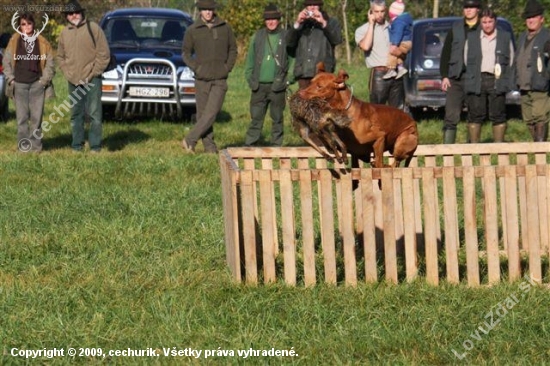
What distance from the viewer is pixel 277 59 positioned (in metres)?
14.7

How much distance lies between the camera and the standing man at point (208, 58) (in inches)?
589

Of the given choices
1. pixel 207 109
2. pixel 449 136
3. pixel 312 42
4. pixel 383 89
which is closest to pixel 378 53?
pixel 383 89

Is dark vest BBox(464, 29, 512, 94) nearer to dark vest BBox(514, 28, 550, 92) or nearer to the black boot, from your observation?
dark vest BBox(514, 28, 550, 92)

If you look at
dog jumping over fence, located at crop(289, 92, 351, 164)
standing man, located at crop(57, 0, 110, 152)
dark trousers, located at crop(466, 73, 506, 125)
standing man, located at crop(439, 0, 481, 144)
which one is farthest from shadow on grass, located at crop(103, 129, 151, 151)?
dog jumping over fence, located at crop(289, 92, 351, 164)

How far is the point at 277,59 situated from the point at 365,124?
7.53 meters

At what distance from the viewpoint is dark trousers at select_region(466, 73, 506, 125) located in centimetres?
1386

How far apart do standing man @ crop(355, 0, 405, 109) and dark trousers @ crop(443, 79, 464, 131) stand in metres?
0.71

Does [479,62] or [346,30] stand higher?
[346,30]

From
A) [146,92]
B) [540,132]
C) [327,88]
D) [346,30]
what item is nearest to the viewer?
[327,88]

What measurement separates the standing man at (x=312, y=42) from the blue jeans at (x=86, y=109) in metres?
2.91

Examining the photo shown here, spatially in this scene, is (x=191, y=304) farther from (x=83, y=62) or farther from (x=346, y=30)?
(x=346, y=30)

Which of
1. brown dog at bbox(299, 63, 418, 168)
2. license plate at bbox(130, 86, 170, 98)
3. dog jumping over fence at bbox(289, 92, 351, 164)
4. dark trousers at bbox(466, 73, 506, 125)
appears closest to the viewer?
dog jumping over fence at bbox(289, 92, 351, 164)

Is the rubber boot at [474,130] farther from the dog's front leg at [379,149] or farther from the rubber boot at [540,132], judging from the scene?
the dog's front leg at [379,149]

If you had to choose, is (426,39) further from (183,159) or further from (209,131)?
(183,159)
